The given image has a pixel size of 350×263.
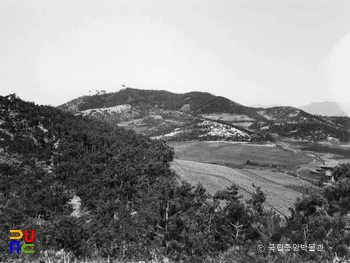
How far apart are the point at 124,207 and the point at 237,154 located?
2549 inches

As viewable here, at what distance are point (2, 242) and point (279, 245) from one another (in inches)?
597

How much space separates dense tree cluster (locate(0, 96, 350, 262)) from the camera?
1238cm

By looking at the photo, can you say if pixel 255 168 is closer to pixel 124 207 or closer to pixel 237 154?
pixel 237 154

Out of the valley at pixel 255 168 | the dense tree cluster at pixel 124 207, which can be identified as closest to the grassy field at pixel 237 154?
the valley at pixel 255 168

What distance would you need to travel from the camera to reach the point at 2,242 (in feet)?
49.3

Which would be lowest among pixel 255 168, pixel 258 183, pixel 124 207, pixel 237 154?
pixel 255 168

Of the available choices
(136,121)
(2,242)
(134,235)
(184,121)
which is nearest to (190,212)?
(134,235)

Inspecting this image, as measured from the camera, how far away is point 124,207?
75.9ft

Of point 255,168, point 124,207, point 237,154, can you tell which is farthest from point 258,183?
point 237,154

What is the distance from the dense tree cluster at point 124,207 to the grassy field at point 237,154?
118 ft

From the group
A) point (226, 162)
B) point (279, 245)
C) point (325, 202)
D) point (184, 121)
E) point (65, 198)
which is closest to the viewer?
point (279, 245)

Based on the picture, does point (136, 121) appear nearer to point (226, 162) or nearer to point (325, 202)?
point (226, 162)

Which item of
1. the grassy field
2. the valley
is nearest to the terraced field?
the valley

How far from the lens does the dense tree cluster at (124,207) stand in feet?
40.6
